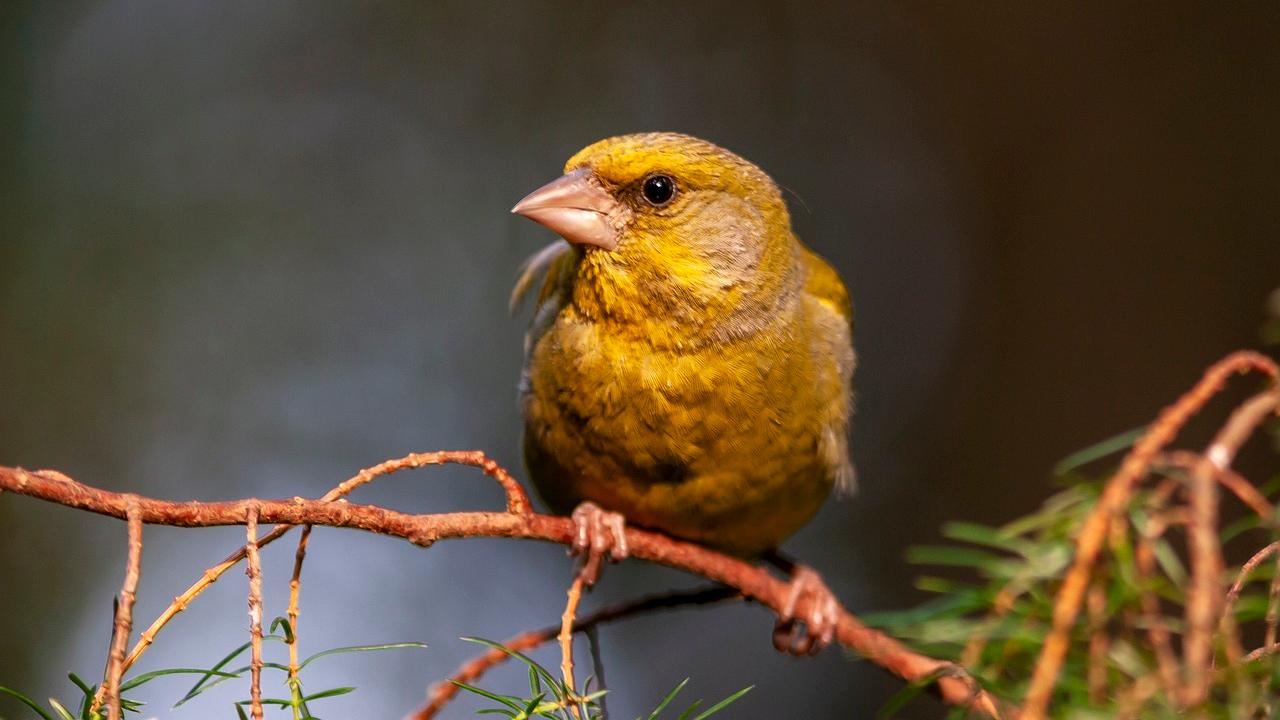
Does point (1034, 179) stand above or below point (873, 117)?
below

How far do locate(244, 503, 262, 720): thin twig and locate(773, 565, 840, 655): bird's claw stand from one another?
6.94 ft

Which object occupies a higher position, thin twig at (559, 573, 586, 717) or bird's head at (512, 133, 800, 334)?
bird's head at (512, 133, 800, 334)

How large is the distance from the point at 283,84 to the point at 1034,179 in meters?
5.23

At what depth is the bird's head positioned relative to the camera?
303cm

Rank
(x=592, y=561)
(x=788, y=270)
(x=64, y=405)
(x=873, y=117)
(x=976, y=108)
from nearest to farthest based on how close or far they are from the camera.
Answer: (x=592, y=561) < (x=788, y=270) < (x=976, y=108) < (x=64, y=405) < (x=873, y=117)

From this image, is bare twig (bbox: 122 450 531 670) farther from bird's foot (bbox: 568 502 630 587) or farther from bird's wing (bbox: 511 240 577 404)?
bird's wing (bbox: 511 240 577 404)

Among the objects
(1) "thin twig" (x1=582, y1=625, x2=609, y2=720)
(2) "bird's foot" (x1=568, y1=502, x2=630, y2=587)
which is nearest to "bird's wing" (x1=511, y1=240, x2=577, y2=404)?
(2) "bird's foot" (x1=568, y1=502, x2=630, y2=587)

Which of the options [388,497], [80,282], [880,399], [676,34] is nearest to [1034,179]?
[880,399]

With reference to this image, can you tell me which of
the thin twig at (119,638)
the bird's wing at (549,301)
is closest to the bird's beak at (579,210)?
the bird's wing at (549,301)

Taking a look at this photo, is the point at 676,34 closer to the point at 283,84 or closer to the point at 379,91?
the point at 379,91

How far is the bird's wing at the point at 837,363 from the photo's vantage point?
10.7 feet

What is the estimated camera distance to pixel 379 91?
824 centimetres

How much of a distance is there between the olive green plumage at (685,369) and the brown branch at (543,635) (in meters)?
0.23

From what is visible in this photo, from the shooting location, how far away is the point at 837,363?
3350mm
